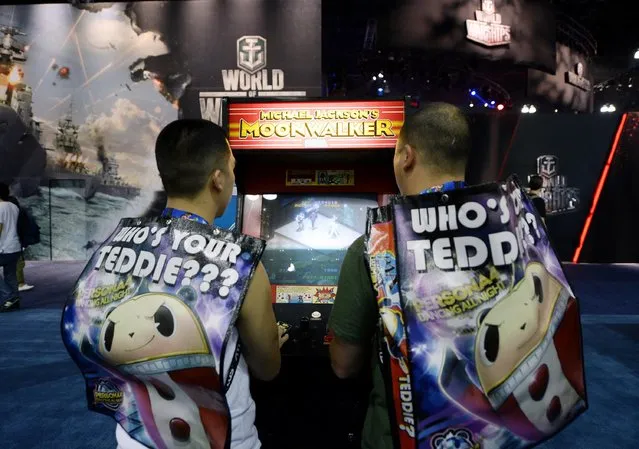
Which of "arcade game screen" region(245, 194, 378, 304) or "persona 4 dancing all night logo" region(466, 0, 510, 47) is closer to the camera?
"arcade game screen" region(245, 194, 378, 304)

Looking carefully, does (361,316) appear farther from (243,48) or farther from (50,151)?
(50,151)

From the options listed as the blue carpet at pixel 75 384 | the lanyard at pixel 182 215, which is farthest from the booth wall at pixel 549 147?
the lanyard at pixel 182 215

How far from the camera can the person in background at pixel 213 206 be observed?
1.11 m

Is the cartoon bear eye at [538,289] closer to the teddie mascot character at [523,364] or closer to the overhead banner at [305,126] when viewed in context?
the teddie mascot character at [523,364]

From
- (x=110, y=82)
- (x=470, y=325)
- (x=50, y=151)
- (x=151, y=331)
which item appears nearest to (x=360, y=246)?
(x=470, y=325)

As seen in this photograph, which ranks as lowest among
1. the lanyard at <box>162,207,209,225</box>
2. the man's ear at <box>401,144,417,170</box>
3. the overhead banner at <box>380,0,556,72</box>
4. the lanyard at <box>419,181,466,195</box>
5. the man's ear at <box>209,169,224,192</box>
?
the lanyard at <box>162,207,209,225</box>

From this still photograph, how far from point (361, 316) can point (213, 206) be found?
0.45 m

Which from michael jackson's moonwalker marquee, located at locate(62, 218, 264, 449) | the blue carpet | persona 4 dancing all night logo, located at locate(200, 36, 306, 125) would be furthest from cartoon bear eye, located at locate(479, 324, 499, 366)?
Result: persona 4 dancing all night logo, located at locate(200, 36, 306, 125)

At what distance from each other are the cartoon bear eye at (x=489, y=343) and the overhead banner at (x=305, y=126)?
106cm

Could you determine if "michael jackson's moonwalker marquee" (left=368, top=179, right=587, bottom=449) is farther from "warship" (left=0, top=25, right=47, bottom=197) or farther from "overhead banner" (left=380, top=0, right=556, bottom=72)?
"warship" (left=0, top=25, right=47, bottom=197)

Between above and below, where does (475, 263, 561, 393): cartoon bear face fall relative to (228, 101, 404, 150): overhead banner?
below

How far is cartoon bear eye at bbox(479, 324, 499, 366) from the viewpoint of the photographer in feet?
3.30

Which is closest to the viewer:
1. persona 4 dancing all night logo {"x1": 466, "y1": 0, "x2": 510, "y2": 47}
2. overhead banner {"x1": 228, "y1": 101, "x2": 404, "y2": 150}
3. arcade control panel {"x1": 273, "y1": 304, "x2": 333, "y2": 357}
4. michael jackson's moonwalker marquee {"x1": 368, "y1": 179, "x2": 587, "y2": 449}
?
michael jackson's moonwalker marquee {"x1": 368, "y1": 179, "x2": 587, "y2": 449}

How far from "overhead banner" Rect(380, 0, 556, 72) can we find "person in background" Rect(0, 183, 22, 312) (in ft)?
19.7
